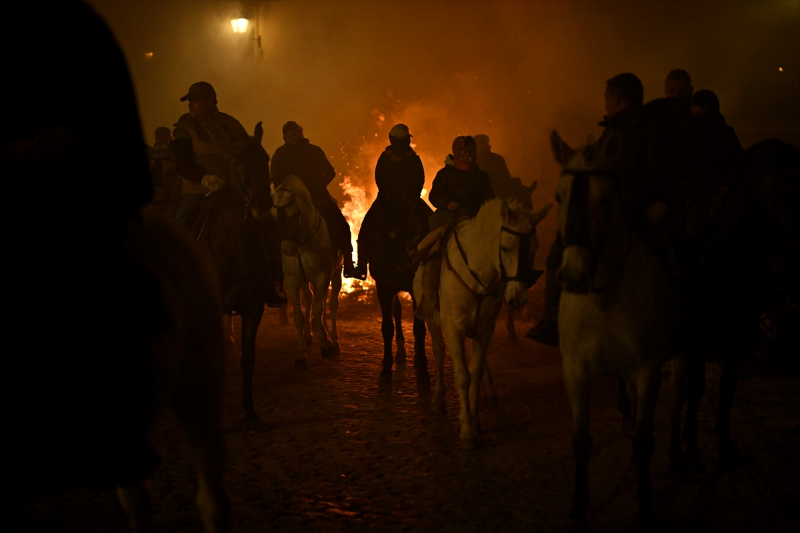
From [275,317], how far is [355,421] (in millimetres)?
9138

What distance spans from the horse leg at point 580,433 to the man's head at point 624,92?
2.03 metres

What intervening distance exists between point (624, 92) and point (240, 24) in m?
21.7

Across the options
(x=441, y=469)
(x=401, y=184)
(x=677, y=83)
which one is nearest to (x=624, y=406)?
(x=441, y=469)

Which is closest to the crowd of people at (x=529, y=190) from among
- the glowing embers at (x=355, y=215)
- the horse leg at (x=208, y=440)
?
the horse leg at (x=208, y=440)

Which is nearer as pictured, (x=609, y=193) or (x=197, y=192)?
(x=609, y=193)

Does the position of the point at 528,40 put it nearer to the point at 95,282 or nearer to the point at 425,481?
the point at 425,481

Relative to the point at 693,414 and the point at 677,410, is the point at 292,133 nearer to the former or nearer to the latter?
the point at 677,410

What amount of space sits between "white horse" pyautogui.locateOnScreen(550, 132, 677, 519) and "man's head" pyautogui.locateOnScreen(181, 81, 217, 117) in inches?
187

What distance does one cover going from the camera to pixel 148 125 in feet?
86.5

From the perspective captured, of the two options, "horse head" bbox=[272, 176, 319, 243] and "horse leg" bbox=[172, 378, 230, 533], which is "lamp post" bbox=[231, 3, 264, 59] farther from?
"horse leg" bbox=[172, 378, 230, 533]

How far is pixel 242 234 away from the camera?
816 centimetres

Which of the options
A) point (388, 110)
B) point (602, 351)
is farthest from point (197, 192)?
point (388, 110)

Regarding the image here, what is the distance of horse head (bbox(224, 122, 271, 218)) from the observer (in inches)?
315

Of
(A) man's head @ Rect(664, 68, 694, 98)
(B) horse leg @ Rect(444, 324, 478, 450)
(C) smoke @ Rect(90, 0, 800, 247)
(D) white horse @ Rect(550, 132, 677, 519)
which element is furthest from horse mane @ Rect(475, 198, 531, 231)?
(C) smoke @ Rect(90, 0, 800, 247)
